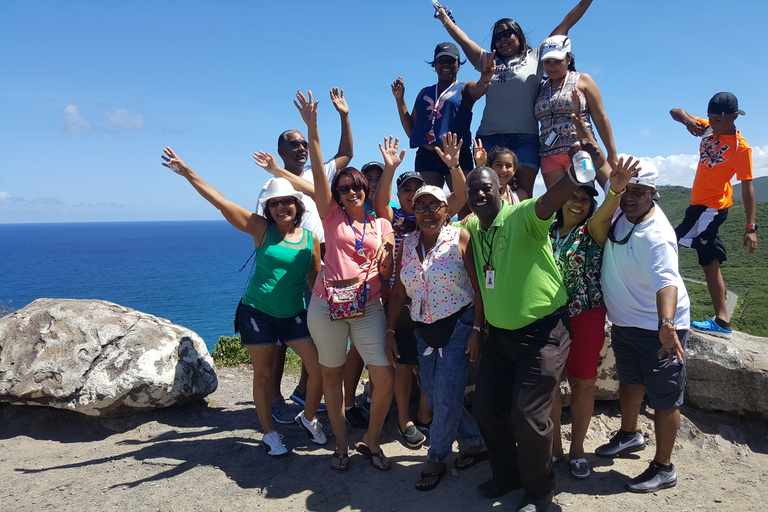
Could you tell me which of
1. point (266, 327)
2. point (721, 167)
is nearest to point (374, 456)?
point (266, 327)

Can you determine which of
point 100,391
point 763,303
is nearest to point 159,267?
point 763,303

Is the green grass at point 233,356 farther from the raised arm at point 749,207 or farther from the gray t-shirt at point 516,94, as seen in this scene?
the raised arm at point 749,207

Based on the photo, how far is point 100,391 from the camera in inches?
257

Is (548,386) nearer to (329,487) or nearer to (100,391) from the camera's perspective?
(329,487)

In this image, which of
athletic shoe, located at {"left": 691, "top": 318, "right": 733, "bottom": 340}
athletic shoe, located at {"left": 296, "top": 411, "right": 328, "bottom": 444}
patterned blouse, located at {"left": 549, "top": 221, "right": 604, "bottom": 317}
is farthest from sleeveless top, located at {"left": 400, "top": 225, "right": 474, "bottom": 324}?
athletic shoe, located at {"left": 691, "top": 318, "right": 733, "bottom": 340}

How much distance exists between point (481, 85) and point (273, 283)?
3.45 metres

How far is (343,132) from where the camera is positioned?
6531mm

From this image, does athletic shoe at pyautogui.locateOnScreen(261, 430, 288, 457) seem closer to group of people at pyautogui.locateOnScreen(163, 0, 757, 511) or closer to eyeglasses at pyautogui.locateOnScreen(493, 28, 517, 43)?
group of people at pyautogui.locateOnScreen(163, 0, 757, 511)

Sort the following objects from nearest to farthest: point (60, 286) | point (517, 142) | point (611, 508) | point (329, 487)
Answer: point (611, 508) → point (329, 487) → point (517, 142) → point (60, 286)

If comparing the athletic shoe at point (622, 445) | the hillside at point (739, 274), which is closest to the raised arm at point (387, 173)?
the athletic shoe at point (622, 445)

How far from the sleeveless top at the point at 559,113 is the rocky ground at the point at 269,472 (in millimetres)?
3392

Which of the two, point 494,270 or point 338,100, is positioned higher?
point 338,100

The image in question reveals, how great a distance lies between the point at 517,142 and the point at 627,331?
2.66 m

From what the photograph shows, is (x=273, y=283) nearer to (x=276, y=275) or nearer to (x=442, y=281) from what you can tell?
(x=276, y=275)
